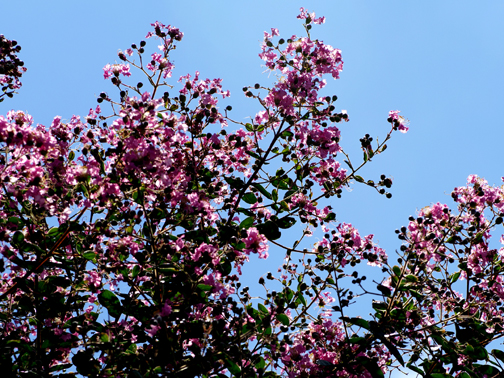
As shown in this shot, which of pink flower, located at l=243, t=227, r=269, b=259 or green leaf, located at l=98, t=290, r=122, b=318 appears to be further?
pink flower, located at l=243, t=227, r=269, b=259

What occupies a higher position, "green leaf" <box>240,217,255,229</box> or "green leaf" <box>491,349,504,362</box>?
"green leaf" <box>240,217,255,229</box>

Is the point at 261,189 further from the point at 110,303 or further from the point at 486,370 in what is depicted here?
the point at 486,370

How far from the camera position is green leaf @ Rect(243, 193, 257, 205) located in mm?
3887

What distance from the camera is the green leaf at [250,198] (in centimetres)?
389

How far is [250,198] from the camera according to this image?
12.8ft

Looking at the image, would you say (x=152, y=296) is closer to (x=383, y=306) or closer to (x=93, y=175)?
(x=93, y=175)

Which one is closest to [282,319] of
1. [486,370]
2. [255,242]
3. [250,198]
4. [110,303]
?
[255,242]

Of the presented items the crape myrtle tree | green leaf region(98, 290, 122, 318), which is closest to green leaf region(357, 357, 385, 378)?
the crape myrtle tree

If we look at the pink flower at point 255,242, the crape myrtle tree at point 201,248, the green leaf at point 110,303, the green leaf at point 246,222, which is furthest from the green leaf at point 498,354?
the green leaf at point 110,303

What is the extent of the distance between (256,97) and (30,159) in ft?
6.54

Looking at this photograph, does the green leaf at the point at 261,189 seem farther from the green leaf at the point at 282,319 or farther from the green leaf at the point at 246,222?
the green leaf at the point at 282,319

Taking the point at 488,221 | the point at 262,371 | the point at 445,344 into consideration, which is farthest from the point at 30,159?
the point at 488,221

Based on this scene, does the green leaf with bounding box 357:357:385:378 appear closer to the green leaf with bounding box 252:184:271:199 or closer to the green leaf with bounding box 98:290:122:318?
the green leaf with bounding box 252:184:271:199

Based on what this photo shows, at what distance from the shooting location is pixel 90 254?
130 inches
